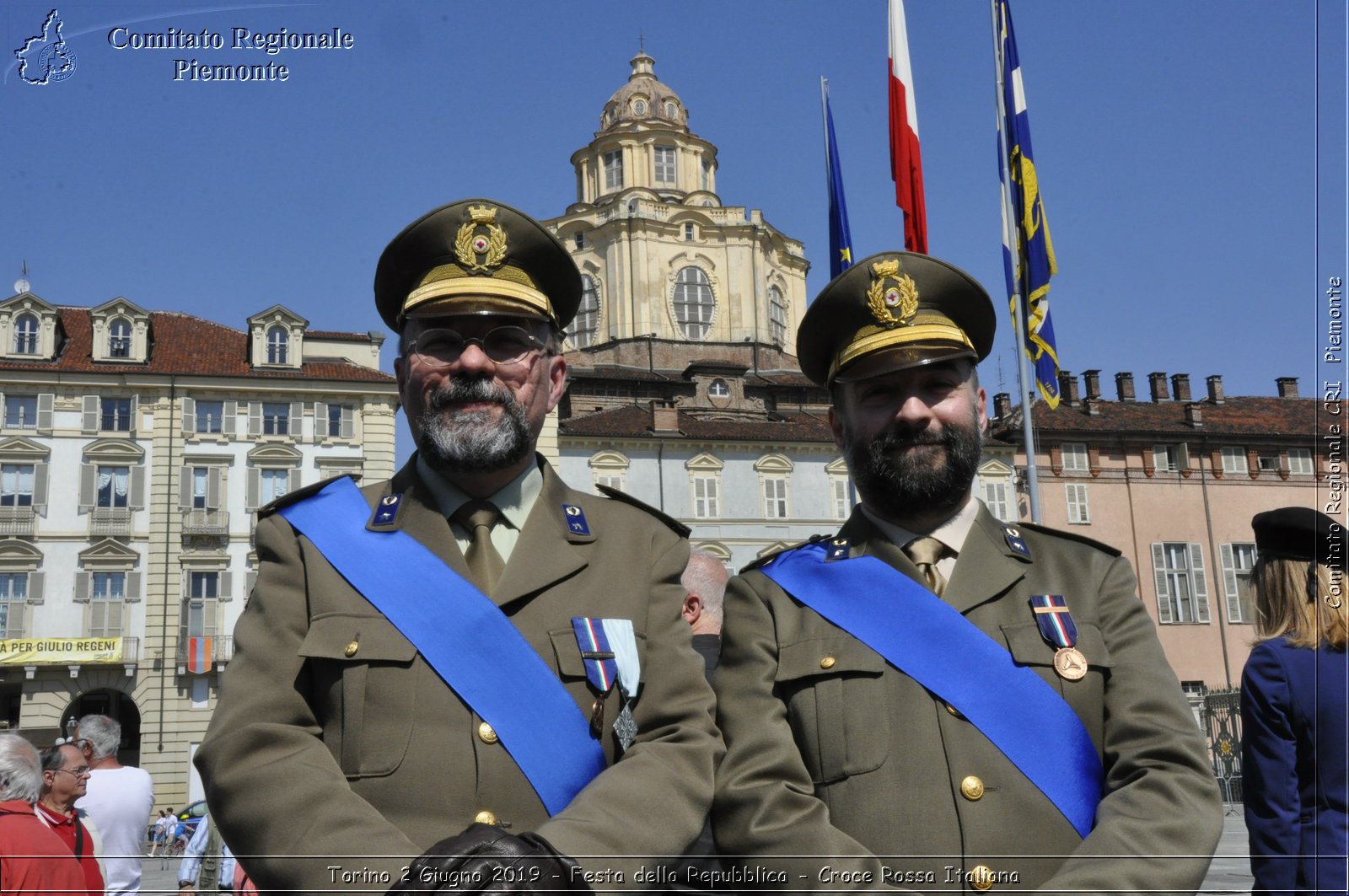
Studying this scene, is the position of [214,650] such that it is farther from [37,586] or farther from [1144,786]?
[1144,786]

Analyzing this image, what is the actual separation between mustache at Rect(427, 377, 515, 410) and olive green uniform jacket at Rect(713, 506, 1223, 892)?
3.27 feet

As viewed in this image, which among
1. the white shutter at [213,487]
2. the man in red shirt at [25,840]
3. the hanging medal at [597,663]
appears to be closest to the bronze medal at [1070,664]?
the hanging medal at [597,663]

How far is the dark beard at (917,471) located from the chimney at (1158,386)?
60.7 meters

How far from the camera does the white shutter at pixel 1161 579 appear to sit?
52.3 metres

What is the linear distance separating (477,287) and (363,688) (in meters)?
1.24

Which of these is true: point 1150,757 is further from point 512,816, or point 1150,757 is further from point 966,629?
point 512,816

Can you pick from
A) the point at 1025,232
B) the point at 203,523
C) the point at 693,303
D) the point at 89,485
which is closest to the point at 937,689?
the point at 1025,232

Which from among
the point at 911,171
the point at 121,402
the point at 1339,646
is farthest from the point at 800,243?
the point at 1339,646

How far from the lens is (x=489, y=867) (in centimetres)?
258

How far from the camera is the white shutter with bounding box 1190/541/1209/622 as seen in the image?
52781 mm

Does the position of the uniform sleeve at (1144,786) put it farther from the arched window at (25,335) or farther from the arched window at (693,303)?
the arched window at (693,303)

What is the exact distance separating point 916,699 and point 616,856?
1025 millimetres

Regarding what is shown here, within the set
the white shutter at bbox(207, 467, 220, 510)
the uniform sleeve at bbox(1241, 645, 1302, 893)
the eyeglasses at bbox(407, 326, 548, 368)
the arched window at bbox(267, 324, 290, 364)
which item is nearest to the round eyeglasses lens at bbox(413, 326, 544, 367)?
the eyeglasses at bbox(407, 326, 548, 368)

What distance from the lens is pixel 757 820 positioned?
10.8 feet
